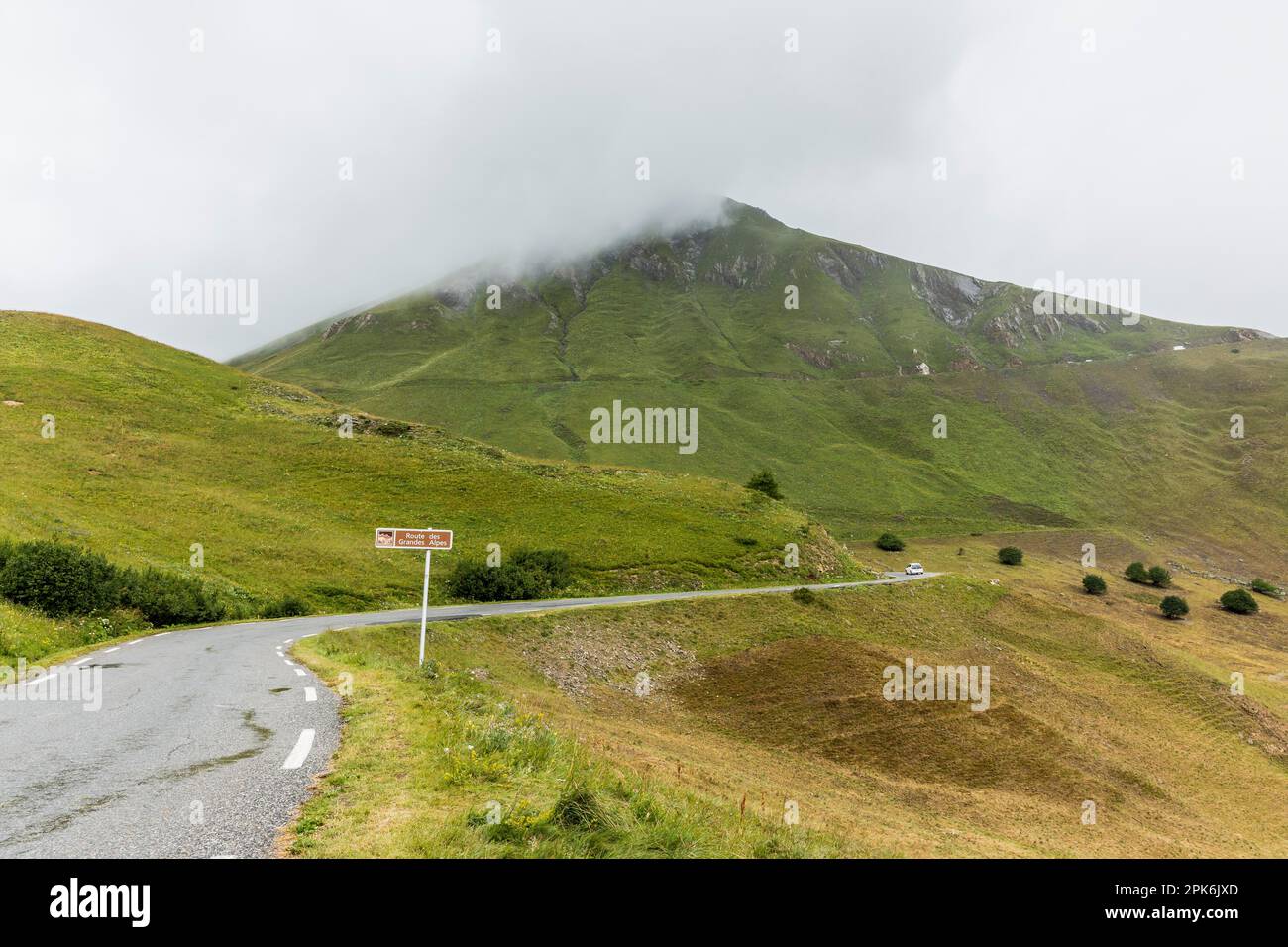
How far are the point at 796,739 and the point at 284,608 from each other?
28594 millimetres

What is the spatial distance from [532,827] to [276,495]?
2303 inches

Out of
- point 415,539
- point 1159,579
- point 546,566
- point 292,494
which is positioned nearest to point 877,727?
point 415,539

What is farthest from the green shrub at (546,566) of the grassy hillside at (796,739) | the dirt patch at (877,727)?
the dirt patch at (877,727)

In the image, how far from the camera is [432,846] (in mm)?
6160

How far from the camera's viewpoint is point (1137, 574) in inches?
3526

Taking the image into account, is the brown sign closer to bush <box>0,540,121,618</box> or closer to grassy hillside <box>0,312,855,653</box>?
bush <box>0,540,121,618</box>

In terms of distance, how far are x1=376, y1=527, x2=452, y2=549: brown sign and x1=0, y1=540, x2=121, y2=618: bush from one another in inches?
542

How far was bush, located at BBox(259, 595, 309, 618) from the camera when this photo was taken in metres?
34.9

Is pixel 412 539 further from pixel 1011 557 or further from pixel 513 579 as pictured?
pixel 1011 557

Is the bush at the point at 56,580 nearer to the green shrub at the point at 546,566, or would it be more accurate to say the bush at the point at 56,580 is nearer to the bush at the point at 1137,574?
the green shrub at the point at 546,566

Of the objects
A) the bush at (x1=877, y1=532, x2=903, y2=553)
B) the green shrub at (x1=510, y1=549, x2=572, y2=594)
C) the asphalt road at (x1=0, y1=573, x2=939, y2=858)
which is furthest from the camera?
the bush at (x1=877, y1=532, x2=903, y2=553)

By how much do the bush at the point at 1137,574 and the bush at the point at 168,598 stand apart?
109 meters

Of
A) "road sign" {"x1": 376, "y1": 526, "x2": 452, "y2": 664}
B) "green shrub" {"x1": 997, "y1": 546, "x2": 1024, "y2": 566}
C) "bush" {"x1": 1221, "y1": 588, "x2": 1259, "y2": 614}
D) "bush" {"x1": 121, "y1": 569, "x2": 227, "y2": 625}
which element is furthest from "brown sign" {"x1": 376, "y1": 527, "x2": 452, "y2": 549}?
"bush" {"x1": 1221, "y1": 588, "x2": 1259, "y2": 614}
